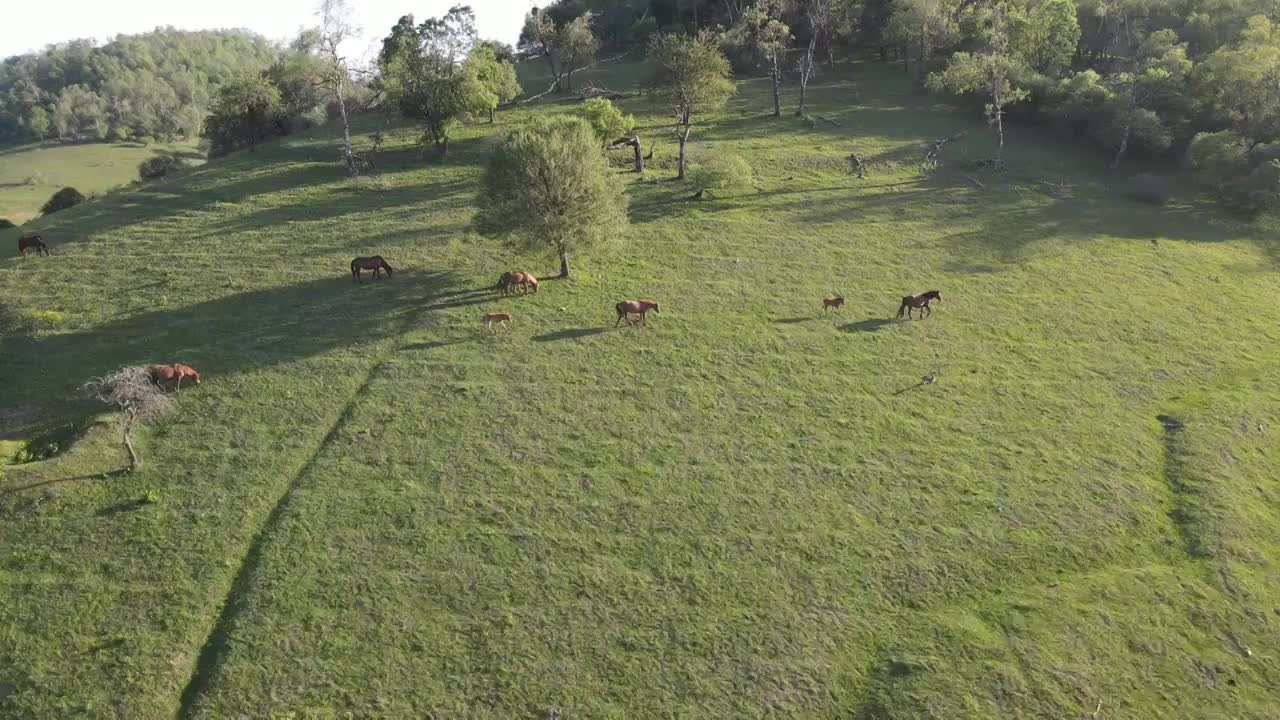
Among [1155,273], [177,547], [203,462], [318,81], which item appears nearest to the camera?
[177,547]

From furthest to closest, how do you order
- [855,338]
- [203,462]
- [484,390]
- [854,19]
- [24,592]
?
[854,19] → [855,338] → [484,390] → [203,462] → [24,592]

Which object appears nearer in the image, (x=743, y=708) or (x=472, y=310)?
(x=743, y=708)

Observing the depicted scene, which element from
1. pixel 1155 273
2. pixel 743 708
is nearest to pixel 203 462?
pixel 743 708

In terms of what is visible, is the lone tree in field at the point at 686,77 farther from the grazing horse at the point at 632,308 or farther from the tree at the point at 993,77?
the tree at the point at 993,77

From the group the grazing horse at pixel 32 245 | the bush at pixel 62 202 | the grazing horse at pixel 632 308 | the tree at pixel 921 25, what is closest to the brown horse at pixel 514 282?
the grazing horse at pixel 632 308

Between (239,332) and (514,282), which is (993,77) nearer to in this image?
(514,282)

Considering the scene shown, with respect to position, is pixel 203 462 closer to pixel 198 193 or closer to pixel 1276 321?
pixel 198 193

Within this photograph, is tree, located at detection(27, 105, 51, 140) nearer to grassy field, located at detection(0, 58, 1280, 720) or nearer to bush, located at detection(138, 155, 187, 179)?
bush, located at detection(138, 155, 187, 179)

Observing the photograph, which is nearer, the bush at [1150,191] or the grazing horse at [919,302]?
the grazing horse at [919,302]
